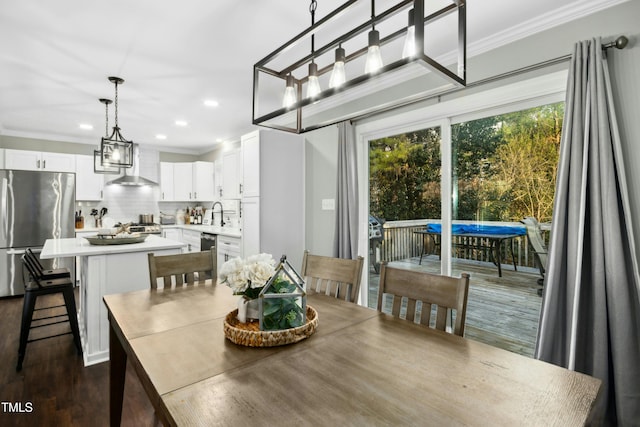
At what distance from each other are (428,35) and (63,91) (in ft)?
12.1

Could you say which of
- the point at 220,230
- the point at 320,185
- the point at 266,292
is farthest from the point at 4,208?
the point at 266,292

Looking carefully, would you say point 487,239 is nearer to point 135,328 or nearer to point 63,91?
point 135,328

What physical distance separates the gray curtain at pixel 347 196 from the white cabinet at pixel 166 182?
4.19m

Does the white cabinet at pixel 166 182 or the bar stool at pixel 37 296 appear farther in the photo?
the white cabinet at pixel 166 182

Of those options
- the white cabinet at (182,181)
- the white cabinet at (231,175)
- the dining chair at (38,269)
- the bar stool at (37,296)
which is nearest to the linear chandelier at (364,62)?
the white cabinet at (231,175)

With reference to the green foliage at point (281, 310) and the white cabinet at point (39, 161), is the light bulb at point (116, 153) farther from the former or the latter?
the green foliage at point (281, 310)

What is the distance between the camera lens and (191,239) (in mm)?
5703

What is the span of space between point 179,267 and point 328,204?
202cm

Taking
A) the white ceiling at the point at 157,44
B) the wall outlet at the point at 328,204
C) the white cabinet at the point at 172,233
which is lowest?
the white cabinet at the point at 172,233

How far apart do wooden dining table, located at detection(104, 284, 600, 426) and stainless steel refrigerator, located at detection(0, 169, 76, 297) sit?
462cm

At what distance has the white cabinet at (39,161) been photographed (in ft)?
16.2

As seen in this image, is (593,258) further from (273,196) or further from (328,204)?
(273,196)

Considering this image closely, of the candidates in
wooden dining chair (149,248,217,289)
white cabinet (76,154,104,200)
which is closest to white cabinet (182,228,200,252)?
white cabinet (76,154,104,200)

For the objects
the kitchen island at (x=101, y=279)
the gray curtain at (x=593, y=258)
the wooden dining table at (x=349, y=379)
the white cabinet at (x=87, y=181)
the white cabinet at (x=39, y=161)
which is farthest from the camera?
the white cabinet at (x=87, y=181)
